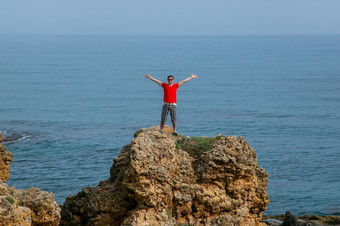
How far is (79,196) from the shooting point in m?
20.2

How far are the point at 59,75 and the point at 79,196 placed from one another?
411 ft

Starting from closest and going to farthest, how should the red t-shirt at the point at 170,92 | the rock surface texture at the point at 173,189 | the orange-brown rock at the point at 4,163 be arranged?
the rock surface texture at the point at 173,189, the red t-shirt at the point at 170,92, the orange-brown rock at the point at 4,163

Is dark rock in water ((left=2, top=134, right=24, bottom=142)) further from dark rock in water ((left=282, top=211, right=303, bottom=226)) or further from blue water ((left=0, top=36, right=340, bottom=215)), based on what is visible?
dark rock in water ((left=282, top=211, right=303, bottom=226))

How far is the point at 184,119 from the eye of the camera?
3201 inches

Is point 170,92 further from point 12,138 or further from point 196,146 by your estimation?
point 12,138

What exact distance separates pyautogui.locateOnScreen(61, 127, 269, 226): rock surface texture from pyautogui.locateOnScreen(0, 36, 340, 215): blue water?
2216cm

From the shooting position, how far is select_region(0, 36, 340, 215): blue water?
165 ft

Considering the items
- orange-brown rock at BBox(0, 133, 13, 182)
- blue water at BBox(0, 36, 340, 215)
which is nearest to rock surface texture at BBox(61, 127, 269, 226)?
orange-brown rock at BBox(0, 133, 13, 182)

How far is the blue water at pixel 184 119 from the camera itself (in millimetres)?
50250

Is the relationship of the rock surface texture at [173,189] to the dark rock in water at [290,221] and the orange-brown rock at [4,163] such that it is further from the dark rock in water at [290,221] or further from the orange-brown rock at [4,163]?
the dark rock in water at [290,221]

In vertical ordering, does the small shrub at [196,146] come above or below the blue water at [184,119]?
above

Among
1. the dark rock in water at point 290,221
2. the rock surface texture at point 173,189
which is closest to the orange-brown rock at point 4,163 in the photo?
the rock surface texture at point 173,189

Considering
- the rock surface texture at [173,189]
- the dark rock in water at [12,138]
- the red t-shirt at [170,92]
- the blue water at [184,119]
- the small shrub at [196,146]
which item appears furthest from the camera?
the dark rock in water at [12,138]

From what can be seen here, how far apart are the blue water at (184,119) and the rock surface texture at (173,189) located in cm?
2216
